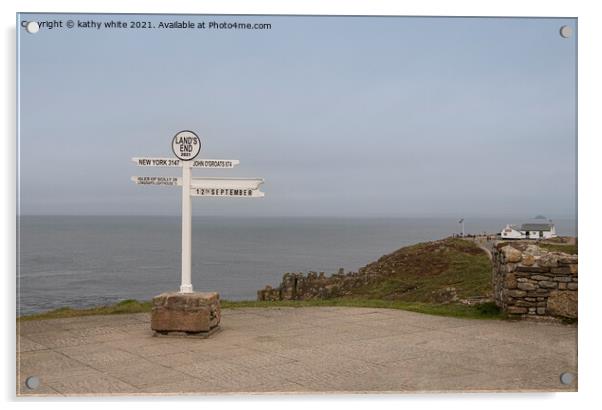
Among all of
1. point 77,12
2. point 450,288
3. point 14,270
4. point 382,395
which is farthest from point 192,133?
point 450,288

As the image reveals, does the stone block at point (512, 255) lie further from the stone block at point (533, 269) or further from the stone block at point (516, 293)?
the stone block at point (516, 293)

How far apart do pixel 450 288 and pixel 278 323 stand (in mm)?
5892

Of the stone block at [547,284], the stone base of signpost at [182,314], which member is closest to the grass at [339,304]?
the stone block at [547,284]

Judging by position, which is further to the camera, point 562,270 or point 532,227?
point 532,227

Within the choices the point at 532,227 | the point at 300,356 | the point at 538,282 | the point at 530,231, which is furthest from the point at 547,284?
the point at 530,231

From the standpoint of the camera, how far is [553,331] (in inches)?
320

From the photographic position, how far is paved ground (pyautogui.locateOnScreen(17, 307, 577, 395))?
6.28 meters

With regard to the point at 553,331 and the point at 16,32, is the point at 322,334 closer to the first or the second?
the point at 553,331

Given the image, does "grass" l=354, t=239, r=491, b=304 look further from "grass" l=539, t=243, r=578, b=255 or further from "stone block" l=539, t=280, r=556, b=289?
"stone block" l=539, t=280, r=556, b=289

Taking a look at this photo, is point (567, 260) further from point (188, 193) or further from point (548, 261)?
point (188, 193)

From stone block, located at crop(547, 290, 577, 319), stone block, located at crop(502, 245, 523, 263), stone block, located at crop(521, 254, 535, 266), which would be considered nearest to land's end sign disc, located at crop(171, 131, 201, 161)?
stone block, located at crop(502, 245, 523, 263)

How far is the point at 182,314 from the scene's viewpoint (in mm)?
7832

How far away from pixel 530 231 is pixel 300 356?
890 cm

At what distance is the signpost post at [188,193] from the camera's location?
778 centimetres
